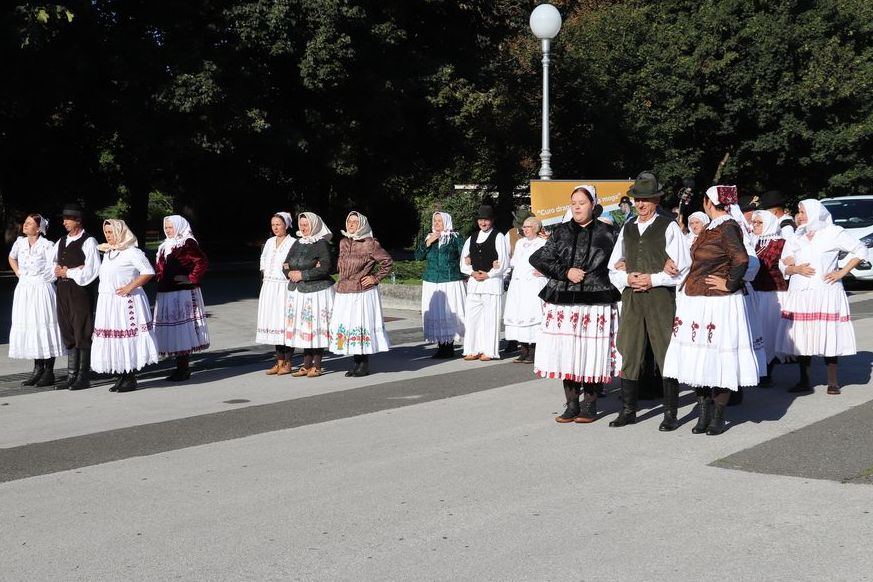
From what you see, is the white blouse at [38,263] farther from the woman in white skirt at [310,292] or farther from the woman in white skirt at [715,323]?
the woman in white skirt at [715,323]

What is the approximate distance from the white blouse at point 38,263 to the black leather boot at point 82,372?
38.0 inches

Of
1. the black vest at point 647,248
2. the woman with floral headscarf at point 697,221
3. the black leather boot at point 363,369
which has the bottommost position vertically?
the black leather boot at point 363,369

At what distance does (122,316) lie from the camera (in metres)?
11.3

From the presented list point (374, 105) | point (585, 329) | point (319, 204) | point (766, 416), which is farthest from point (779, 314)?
point (319, 204)

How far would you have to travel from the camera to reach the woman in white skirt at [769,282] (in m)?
11.1

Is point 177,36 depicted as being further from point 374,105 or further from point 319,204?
point 319,204

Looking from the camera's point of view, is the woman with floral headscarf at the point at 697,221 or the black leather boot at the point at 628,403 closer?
the black leather boot at the point at 628,403

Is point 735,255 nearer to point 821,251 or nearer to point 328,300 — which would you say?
point 821,251

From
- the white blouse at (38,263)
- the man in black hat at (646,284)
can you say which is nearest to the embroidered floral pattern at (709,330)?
the man in black hat at (646,284)

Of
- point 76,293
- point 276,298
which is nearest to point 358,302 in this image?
point 276,298

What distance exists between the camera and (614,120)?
32.2 m

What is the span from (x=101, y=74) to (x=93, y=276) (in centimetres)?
1586

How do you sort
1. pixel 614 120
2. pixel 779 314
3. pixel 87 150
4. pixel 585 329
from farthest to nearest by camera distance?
pixel 614 120 < pixel 87 150 < pixel 779 314 < pixel 585 329

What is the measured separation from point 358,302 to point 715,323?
4874 mm
